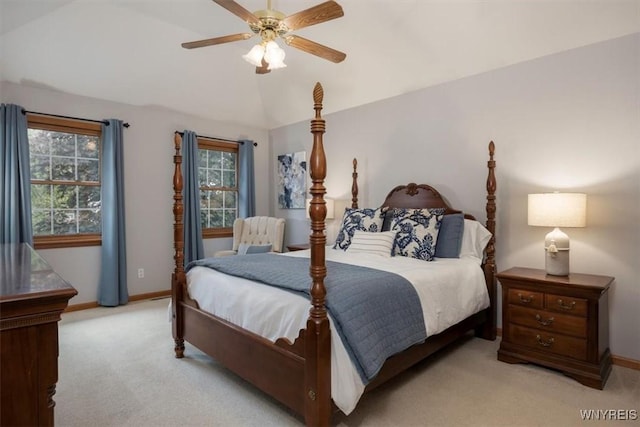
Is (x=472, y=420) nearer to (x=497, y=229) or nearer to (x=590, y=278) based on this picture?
(x=590, y=278)

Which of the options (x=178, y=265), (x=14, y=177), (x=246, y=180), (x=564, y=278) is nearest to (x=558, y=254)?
(x=564, y=278)

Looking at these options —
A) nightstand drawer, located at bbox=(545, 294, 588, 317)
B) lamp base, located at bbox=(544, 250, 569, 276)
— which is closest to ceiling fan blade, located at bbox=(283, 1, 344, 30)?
lamp base, located at bbox=(544, 250, 569, 276)

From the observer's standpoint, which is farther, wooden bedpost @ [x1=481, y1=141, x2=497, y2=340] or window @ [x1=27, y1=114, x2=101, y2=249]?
window @ [x1=27, y1=114, x2=101, y2=249]

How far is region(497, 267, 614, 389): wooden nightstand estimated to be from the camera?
94.2 inches

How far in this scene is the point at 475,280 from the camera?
297 centimetres

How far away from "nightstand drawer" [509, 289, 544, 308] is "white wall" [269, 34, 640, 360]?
1.86 feet

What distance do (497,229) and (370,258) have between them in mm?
1273

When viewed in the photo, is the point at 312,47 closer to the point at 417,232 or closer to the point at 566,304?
the point at 417,232

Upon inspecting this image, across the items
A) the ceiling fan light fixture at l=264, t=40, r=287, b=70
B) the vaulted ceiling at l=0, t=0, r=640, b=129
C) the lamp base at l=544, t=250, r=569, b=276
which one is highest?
the vaulted ceiling at l=0, t=0, r=640, b=129

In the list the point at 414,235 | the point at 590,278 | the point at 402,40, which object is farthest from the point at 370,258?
the point at 402,40

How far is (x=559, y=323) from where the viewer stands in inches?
99.7

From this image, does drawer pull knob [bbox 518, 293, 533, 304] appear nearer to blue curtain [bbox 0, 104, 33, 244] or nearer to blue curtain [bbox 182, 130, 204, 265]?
blue curtain [bbox 182, 130, 204, 265]

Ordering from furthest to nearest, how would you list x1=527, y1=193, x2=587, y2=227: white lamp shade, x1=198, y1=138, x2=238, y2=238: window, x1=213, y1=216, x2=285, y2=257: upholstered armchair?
x1=198, y1=138, x2=238, y2=238: window
x1=213, y1=216, x2=285, y2=257: upholstered armchair
x1=527, y1=193, x2=587, y2=227: white lamp shade

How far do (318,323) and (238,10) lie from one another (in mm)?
1880
